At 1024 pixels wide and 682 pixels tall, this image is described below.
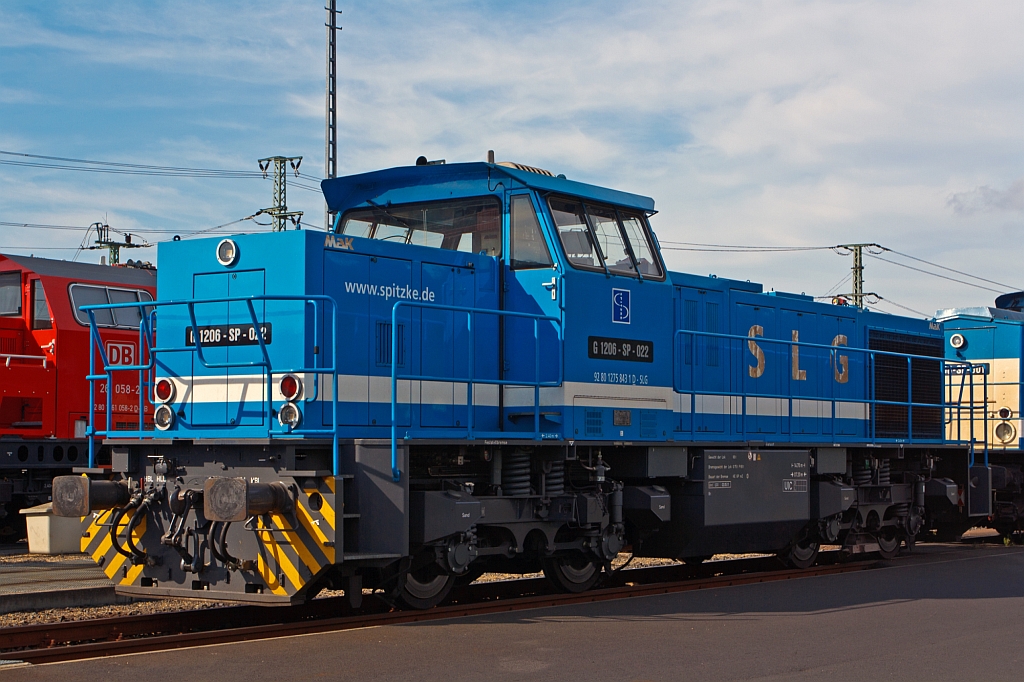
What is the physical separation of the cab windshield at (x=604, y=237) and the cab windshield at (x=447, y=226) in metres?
0.63

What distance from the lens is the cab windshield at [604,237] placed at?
10430mm

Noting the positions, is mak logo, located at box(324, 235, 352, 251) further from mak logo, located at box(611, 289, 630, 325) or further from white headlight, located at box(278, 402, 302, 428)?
mak logo, located at box(611, 289, 630, 325)

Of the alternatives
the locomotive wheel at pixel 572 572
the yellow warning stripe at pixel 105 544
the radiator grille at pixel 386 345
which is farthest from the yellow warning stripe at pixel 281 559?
the locomotive wheel at pixel 572 572

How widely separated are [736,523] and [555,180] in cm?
416

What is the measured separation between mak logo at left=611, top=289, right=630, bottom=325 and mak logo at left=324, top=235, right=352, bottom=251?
268cm

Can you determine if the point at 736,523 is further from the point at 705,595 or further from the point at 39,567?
the point at 39,567

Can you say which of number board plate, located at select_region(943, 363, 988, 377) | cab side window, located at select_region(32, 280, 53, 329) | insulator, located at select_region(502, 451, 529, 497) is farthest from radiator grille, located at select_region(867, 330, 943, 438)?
cab side window, located at select_region(32, 280, 53, 329)

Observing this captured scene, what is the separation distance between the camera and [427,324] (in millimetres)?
9844

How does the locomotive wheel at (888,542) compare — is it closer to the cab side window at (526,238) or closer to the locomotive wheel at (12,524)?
the cab side window at (526,238)

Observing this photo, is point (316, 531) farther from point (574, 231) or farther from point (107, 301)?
point (107, 301)

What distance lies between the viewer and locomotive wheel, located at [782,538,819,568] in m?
13.5

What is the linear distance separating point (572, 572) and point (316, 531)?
131 inches

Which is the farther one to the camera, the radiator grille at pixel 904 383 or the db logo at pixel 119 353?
the db logo at pixel 119 353

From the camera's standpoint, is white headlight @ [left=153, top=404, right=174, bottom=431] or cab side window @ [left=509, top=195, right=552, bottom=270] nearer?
white headlight @ [left=153, top=404, right=174, bottom=431]
